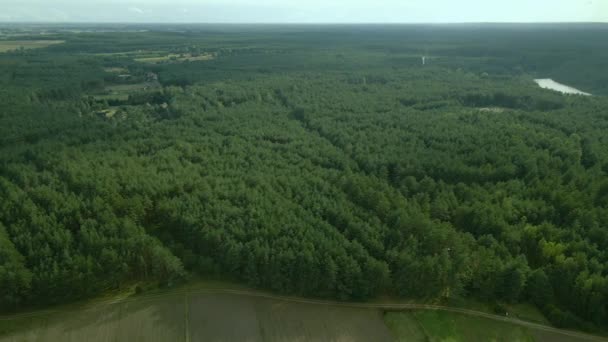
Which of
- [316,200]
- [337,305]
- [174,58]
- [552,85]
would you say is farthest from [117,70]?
[552,85]

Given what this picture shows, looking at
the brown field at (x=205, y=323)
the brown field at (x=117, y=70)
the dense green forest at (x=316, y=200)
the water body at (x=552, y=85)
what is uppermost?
the brown field at (x=117, y=70)

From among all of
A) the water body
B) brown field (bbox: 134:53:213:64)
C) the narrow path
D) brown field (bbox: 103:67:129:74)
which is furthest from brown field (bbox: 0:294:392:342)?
brown field (bbox: 134:53:213:64)

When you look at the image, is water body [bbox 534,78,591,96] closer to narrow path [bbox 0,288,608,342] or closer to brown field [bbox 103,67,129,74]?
narrow path [bbox 0,288,608,342]

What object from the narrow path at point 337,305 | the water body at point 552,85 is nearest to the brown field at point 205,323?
the narrow path at point 337,305

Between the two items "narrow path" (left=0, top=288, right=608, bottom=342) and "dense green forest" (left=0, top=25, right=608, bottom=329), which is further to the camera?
"dense green forest" (left=0, top=25, right=608, bottom=329)

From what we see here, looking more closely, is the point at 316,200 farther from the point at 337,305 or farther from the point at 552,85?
the point at 552,85

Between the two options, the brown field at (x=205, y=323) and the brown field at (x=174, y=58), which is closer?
the brown field at (x=205, y=323)

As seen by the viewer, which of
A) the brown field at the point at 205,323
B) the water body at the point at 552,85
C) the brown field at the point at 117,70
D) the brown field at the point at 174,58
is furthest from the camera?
the brown field at the point at 174,58

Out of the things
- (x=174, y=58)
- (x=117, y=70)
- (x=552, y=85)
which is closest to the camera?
(x=552, y=85)

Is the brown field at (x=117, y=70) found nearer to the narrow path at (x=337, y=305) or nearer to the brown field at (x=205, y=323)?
the narrow path at (x=337, y=305)
